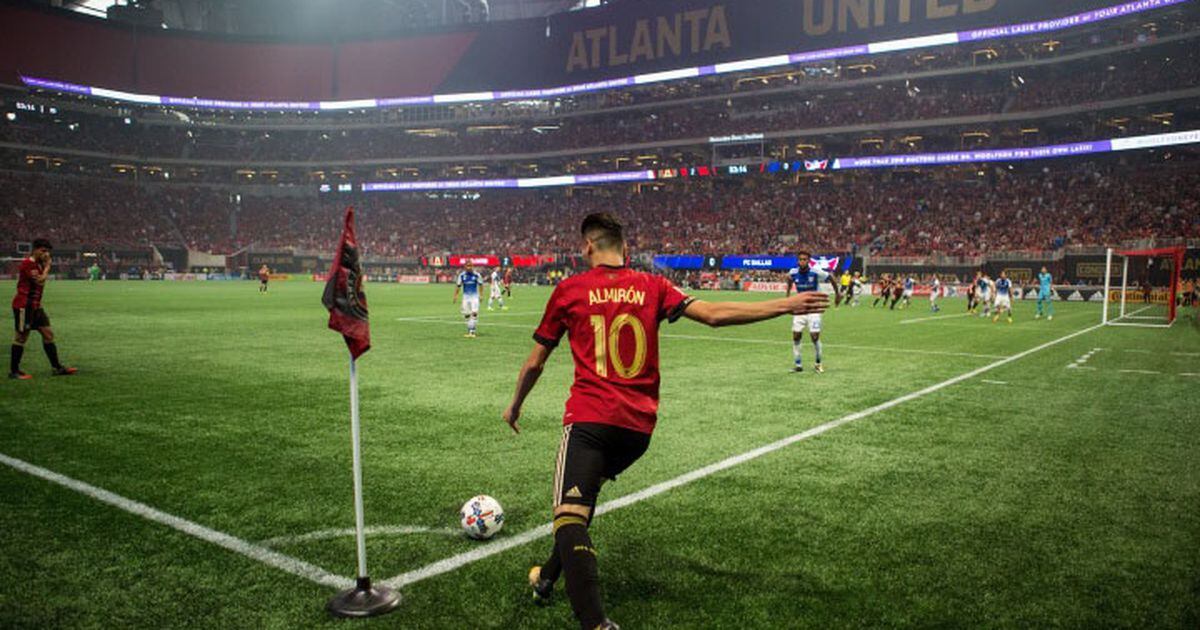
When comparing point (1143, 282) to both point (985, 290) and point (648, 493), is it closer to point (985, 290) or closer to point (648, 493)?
point (985, 290)

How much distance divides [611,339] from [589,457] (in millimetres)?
638

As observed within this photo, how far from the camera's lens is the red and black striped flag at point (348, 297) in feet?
12.9

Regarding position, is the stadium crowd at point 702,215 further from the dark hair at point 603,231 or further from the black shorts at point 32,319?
the dark hair at point 603,231

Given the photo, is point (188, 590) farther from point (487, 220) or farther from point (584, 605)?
point (487, 220)

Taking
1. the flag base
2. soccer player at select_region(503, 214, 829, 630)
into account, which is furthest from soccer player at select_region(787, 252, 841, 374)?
the flag base

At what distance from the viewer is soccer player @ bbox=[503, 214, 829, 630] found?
3.73 meters

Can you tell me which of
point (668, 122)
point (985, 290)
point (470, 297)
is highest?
point (668, 122)

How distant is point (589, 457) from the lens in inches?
144

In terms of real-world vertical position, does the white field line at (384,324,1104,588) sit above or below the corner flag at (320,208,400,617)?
below

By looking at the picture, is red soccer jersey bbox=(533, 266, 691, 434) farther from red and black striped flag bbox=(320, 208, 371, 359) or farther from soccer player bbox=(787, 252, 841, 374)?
soccer player bbox=(787, 252, 841, 374)

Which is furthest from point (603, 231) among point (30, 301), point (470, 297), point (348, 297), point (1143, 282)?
point (1143, 282)

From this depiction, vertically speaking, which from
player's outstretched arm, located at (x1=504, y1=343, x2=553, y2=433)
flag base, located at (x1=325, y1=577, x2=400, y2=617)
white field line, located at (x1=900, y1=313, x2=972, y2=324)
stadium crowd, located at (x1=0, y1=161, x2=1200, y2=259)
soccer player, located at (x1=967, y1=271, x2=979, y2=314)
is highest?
stadium crowd, located at (x1=0, y1=161, x2=1200, y2=259)

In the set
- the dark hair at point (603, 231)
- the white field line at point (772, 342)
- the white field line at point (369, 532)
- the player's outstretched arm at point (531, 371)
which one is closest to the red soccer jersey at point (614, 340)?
the dark hair at point (603, 231)

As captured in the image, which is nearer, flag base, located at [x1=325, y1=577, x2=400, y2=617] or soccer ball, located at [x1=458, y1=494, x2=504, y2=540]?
flag base, located at [x1=325, y1=577, x2=400, y2=617]
